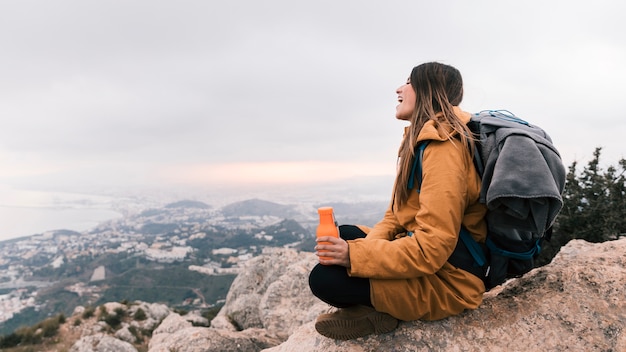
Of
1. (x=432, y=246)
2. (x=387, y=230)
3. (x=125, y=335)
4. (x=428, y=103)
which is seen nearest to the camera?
(x=432, y=246)

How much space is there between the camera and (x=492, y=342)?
2961 millimetres

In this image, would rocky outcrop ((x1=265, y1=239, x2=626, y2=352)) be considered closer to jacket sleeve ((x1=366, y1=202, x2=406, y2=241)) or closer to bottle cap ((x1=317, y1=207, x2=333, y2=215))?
jacket sleeve ((x1=366, y1=202, x2=406, y2=241))

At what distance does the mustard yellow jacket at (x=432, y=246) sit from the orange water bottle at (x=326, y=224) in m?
0.18

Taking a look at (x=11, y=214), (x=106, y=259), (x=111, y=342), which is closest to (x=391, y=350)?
(x=111, y=342)

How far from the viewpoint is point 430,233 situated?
2381 mm

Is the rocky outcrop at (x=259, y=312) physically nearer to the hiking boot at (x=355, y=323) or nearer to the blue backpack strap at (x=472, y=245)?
the hiking boot at (x=355, y=323)

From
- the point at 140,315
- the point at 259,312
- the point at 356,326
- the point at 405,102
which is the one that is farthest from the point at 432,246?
the point at 140,315

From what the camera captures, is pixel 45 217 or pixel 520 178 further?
pixel 45 217

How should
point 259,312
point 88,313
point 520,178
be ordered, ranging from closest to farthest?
point 520,178
point 259,312
point 88,313

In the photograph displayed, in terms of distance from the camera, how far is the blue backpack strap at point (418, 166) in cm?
263

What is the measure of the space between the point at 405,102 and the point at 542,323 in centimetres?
231

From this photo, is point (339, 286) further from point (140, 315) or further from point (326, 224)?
point (140, 315)

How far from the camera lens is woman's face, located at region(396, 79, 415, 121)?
3.05 meters

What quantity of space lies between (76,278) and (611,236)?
85.8 m
